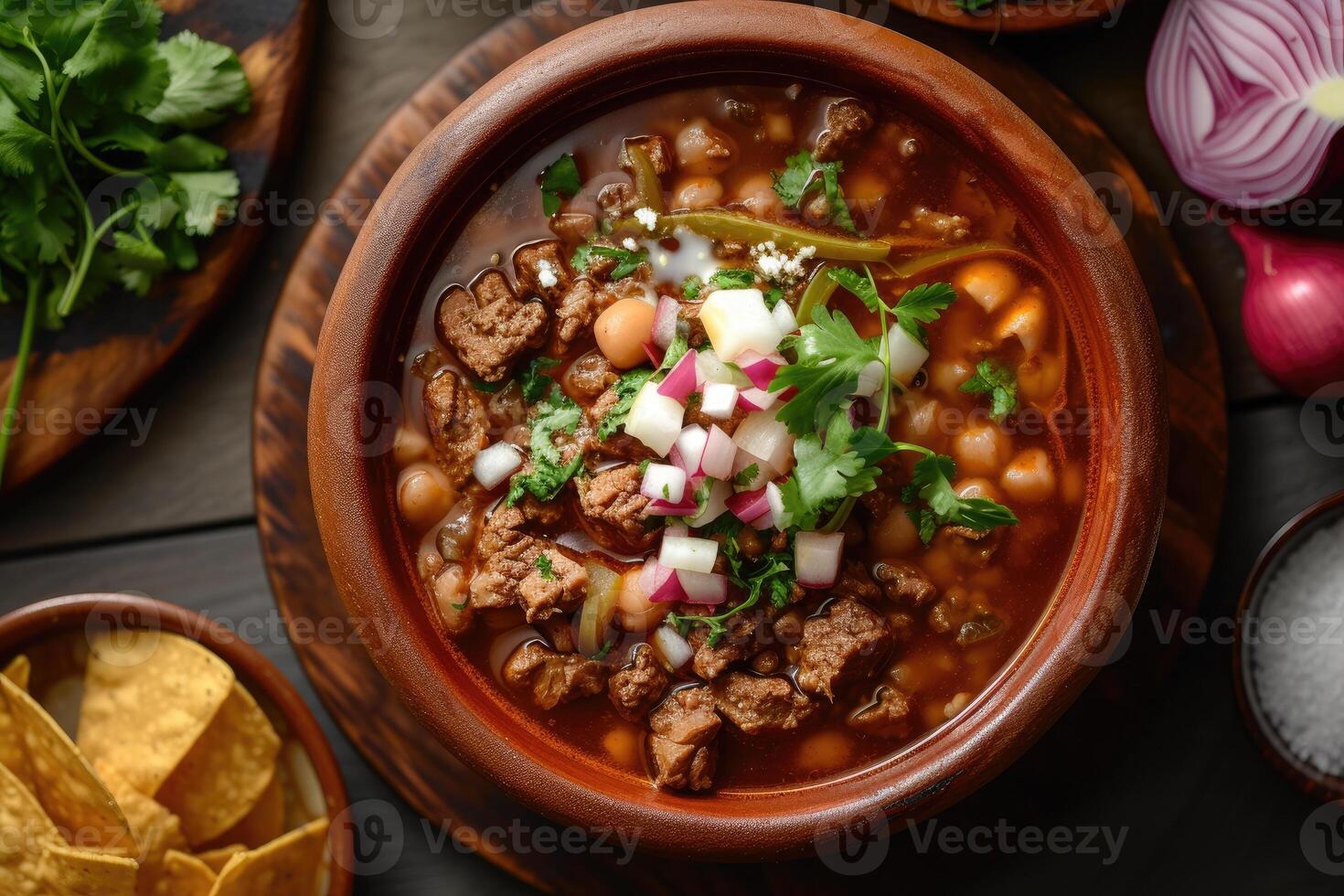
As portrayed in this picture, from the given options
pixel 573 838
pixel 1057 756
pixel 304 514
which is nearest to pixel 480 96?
pixel 304 514

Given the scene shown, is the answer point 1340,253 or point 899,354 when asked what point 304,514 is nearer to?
point 899,354

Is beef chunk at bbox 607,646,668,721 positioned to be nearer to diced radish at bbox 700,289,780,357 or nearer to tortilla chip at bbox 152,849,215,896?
diced radish at bbox 700,289,780,357

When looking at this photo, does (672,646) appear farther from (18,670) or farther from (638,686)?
(18,670)

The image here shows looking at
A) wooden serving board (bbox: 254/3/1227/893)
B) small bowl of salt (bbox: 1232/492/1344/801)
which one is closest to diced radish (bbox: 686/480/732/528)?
wooden serving board (bbox: 254/3/1227/893)

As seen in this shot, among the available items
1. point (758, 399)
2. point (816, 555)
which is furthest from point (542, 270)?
point (816, 555)

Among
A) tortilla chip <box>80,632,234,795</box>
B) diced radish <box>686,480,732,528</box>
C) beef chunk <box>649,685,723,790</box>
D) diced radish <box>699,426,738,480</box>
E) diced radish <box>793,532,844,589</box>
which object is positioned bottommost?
tortilla chip <box>80,632,234,795</box>
